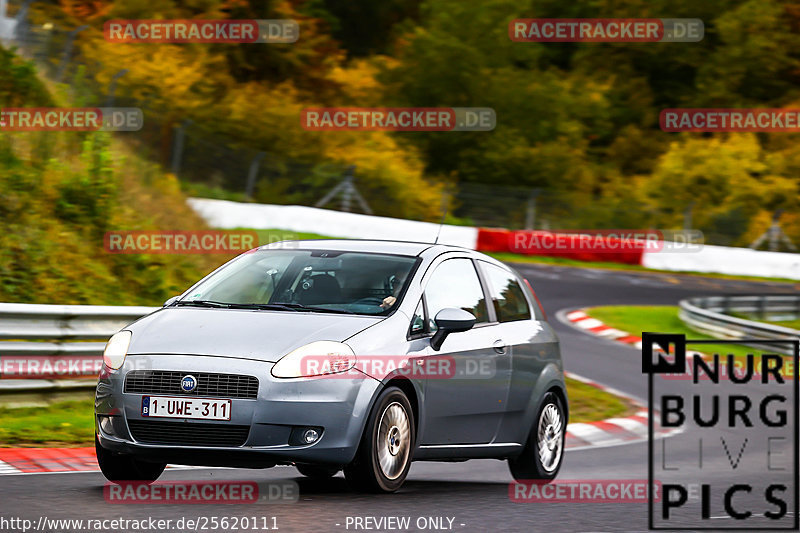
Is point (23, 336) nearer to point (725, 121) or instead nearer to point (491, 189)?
point (491, 189)

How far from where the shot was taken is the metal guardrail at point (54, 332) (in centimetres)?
1026

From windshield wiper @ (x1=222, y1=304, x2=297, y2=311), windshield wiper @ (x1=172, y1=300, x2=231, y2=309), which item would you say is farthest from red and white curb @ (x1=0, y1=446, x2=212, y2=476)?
windshield wiper @ (x1=222, y1=304, x2=297, y2=311)

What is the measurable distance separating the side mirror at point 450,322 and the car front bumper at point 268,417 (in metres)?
0.92

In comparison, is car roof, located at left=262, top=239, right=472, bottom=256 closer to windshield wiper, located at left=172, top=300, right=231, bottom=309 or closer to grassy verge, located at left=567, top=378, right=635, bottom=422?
windshield wiper, located at left=172, top=300, right=231, bottom=309

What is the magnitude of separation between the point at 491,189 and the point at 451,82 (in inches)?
632

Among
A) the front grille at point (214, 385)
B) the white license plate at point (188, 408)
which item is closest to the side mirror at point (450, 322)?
the front grille at point (214, 385)

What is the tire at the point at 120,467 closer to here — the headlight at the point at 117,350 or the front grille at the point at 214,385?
the headlight at the point at 117,350

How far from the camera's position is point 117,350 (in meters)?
7.44

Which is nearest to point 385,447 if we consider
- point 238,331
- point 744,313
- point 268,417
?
point 268,417

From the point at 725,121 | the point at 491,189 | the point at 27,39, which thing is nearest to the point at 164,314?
the point at 27,39

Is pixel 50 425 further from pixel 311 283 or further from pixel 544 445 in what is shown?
pixel 544 445

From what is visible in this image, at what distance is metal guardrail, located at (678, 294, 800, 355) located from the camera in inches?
814

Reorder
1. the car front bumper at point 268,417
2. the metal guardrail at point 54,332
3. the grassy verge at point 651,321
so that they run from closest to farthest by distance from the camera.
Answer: the car front bumper at point 268,417, the metal guardrail at point 54,332, the grassy verge at point 651,321

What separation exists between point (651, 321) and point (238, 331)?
17984 millimetres
